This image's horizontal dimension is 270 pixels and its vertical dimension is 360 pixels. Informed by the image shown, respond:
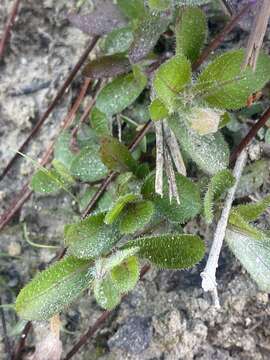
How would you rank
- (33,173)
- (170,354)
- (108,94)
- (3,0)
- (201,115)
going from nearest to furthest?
(201,115), (170,354), (108,94), (33,173), (3,0)

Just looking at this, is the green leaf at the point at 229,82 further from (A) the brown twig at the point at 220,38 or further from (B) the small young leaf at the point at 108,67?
(B) the small young leaf at the point at 108,67

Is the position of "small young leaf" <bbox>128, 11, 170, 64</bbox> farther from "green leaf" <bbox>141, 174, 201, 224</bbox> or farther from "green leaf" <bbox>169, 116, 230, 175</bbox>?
"green leaf" <bbox>141, 174, 201, 224</bbox>

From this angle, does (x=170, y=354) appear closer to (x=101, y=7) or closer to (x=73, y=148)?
(x=73, y=148)

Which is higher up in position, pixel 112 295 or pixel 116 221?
pixel 116 221

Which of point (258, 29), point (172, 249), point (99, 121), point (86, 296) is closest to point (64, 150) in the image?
point (99, 121)

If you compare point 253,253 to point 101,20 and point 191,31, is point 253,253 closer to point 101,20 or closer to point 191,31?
point 191,31

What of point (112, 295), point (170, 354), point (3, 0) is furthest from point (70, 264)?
point (3, 0)

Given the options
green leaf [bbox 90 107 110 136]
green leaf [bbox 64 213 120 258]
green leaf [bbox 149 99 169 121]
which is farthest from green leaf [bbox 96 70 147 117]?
green leaf [bbox 64 213 120 258]
